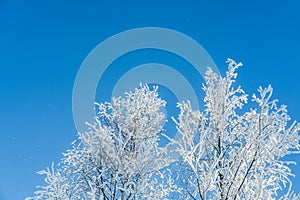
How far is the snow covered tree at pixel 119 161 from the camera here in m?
6.41

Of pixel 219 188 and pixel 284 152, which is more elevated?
pixel 284 152

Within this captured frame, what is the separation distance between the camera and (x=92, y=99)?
7684 millimetres

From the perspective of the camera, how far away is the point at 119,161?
253 inches

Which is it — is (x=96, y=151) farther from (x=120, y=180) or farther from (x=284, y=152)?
(x=284, y=152)

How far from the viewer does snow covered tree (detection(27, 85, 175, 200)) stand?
6.41 meters

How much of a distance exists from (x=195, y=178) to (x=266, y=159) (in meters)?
1.08

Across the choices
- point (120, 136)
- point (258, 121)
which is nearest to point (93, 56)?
point (120, 136)

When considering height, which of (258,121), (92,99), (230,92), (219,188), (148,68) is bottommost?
(219,188)

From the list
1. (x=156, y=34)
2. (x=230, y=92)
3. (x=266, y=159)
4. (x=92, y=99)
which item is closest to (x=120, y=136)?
(x=92, y=99)

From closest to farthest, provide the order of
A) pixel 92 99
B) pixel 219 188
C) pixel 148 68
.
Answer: pixel 219 188 < pixel 92 99 < pixel 148 68

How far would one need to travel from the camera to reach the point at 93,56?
925 centimetres

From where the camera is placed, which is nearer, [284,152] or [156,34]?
[284,152]

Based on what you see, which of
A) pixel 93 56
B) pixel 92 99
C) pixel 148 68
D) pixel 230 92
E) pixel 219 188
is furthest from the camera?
pixel 93 56

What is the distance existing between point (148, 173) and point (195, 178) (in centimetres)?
100
